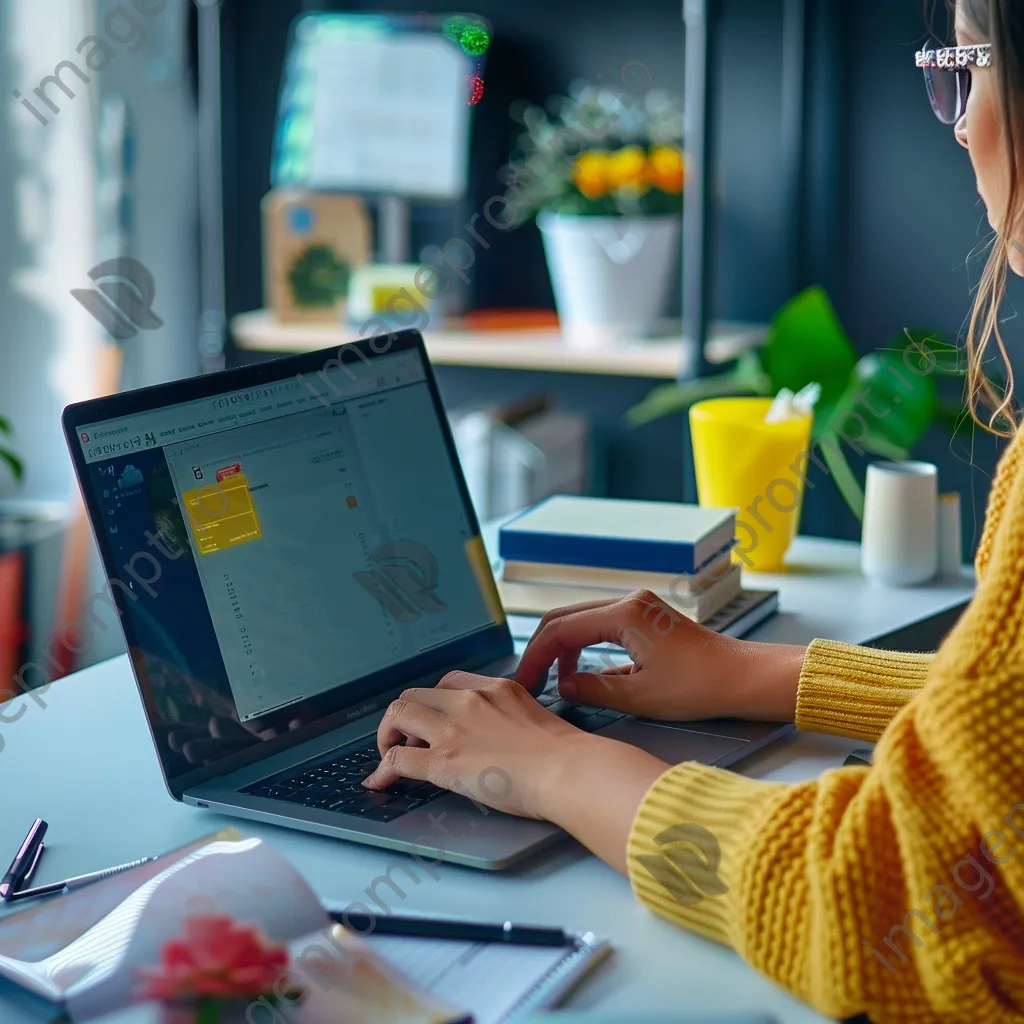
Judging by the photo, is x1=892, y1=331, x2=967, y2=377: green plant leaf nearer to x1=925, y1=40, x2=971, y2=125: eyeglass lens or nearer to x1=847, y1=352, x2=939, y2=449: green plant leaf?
x1=847, y1=352, x2=939, y2=449: green plant leaf

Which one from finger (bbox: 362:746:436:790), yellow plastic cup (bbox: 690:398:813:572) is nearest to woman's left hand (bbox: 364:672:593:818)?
finger (bbox: 362:746:436:790)

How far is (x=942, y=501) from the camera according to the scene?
143cm

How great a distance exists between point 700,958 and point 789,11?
2.06 meters

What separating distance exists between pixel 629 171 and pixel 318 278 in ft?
2.09

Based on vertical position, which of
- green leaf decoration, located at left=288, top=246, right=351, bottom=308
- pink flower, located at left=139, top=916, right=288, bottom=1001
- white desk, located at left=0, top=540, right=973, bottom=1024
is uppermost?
green leaf decoration, located at left=288, top=246, right=351, bottom=308

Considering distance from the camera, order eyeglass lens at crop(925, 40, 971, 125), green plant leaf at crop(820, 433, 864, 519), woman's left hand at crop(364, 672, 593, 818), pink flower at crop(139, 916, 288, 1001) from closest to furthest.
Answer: pink flower at crop(139, 916, 288, 1001)
woman's left hand at crop(364, 672, 593, 818)
eyeglass lens at crop(925, 40, 971, 125)
green plant leaf at crop(820, 433, 864, 519)

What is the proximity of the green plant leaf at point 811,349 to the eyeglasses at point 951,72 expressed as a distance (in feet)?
2.76

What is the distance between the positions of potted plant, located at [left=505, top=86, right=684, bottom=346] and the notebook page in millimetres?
1810

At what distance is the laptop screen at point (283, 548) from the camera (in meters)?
0.87

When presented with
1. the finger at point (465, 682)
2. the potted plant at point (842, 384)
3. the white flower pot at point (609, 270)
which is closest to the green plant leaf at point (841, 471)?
the potted plant at point (842, 384)

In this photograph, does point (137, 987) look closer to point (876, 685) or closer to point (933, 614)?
point (876, 685)

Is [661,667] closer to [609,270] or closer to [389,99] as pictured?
[609,270]

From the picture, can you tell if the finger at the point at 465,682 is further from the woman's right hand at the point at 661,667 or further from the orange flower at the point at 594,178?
the orange flower at the point at 594,178

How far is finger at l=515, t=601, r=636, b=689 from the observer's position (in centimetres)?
102
